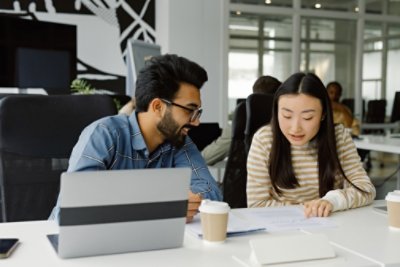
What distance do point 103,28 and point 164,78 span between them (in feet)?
15.7

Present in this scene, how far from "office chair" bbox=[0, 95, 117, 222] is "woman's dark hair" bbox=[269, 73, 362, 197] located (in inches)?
25.8

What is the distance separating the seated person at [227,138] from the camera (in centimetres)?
357

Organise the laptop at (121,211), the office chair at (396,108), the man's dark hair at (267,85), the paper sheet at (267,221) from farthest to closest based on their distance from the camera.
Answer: the office chair at (396,108) → the man's dark hair at (267,85) → the paper sheet at (267,221) → the laptop at (121,211)

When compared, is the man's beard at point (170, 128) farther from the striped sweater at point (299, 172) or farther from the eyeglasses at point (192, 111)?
the striped sweater at point (299, 172)

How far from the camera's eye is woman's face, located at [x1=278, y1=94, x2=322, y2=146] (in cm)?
198

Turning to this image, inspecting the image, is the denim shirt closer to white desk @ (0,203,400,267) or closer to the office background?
white desk @ (0,203,400,267)

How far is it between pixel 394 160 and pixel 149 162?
6.81 m

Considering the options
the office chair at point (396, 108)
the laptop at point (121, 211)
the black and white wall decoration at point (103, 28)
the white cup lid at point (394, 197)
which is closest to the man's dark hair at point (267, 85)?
the white cup lid at point (394, 197)

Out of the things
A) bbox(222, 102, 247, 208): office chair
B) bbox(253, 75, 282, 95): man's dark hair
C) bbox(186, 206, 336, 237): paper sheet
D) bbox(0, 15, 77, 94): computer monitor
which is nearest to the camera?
bbox(186, 206, 336, 237): paper sheet

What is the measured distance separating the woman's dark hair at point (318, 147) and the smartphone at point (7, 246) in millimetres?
1065

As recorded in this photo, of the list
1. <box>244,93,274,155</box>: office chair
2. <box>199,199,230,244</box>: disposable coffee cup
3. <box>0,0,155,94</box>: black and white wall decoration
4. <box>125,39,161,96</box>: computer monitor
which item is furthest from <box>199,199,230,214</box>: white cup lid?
<box>0,0,155,94</box>: black and white wall decoration

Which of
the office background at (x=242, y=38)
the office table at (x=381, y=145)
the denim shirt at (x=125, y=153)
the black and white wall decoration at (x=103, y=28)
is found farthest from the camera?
the office background at (x=242, y=38)

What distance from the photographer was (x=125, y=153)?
5.64ft

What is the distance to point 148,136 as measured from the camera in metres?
1.80
